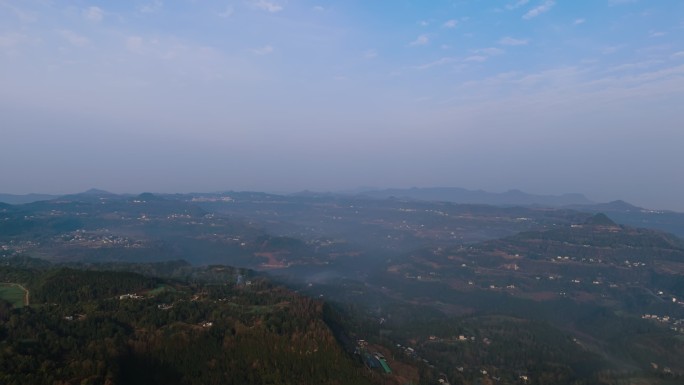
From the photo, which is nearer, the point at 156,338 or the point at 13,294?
the point at 156,338

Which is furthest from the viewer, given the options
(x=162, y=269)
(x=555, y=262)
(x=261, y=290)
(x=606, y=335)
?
(x=555, y=262)

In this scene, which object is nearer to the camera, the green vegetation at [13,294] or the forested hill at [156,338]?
the forested hill at [156,338]

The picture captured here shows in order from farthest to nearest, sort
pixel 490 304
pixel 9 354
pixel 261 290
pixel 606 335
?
pixel 490 304 < pixel 606 335 < pixel 261 290 < pixel 9 354

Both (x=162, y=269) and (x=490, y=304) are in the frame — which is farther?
A: (x=490, y=304)

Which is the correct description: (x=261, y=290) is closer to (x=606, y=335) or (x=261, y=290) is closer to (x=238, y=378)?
(x=238, y=378)

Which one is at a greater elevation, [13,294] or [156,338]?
[13,294]

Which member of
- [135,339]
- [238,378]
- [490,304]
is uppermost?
[135,339]

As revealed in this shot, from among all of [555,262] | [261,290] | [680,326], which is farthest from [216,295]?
[555,262]

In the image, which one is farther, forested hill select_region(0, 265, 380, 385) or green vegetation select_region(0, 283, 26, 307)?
green vegetation select_region(0, 283, 26, 307)
